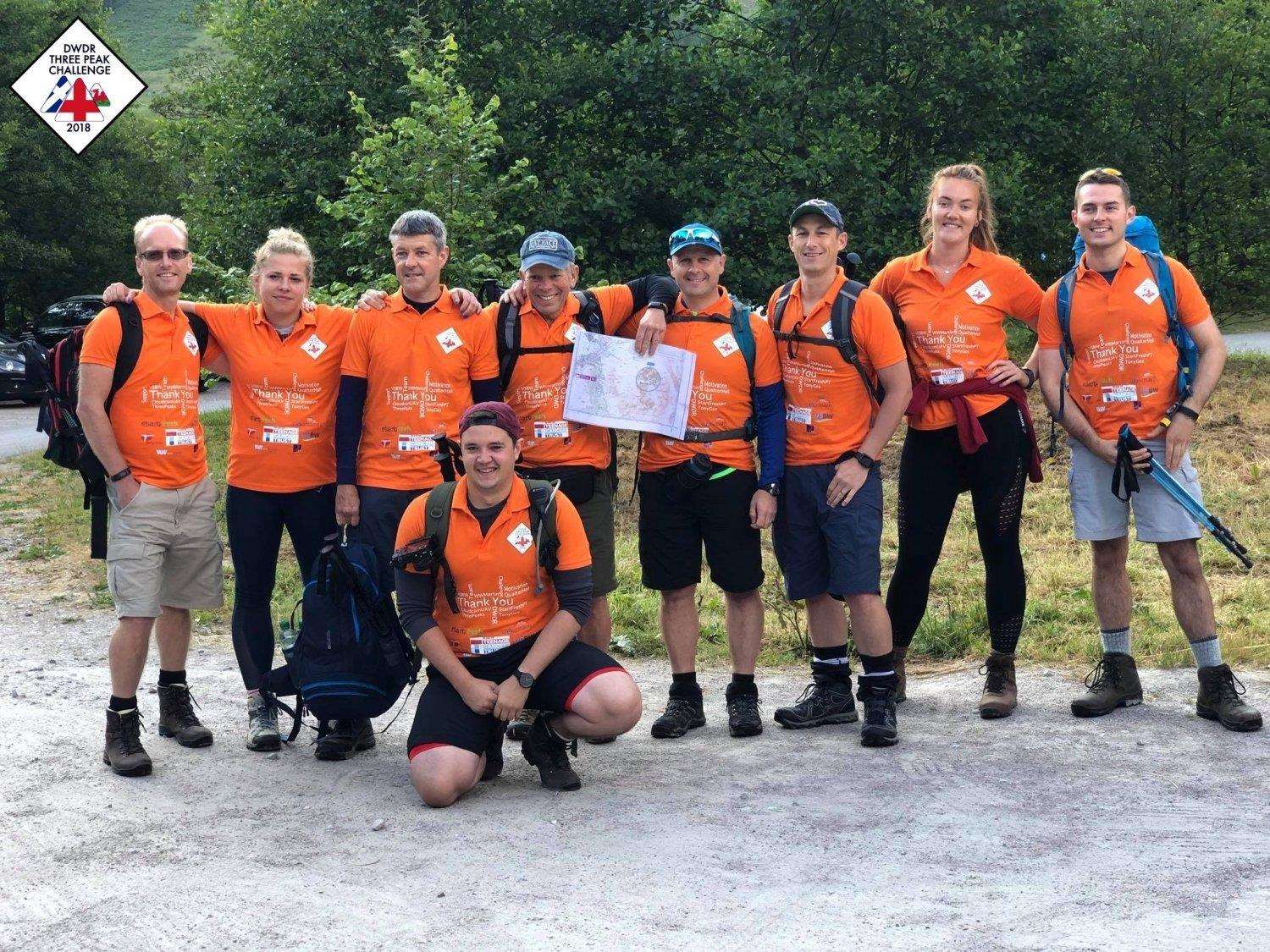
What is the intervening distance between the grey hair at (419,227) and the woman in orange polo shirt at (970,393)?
1906 mm

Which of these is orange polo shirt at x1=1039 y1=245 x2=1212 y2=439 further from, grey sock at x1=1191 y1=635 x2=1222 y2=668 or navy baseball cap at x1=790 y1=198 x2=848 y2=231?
navy baseball cap at x1=790 y1=198 x2=848 y2=231

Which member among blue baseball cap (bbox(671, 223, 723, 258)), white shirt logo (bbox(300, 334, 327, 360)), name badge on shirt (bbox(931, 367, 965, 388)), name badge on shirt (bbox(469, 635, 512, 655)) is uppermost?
blue baseball cap (bbox(671, 223, 723, 258))

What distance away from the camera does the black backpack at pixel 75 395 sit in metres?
5.58

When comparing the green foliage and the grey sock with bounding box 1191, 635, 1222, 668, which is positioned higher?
the green foliage

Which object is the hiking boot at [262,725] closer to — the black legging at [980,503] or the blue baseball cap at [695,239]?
the blue baseball cap at [695,239]

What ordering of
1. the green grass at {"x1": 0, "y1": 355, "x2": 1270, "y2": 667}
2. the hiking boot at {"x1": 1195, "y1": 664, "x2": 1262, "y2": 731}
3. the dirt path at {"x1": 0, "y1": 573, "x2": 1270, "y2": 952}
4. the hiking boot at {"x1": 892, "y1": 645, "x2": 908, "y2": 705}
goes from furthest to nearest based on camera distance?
the green grass at {"x1": 0, "y1": 355, "x2": 1270, "y2": 667} < the hiking boot at {"x1": 892, "y1": 645, "x2": 908, "y2": 705} < the hiking boot at {"x1": 1195, "y1": 664, "x2": 1262, "y2": 731} < the dirt path at {"x1": 0, "y1": 573, "x2": 1270, "y2": 952}

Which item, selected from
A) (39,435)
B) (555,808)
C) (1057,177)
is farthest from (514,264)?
(39,435)

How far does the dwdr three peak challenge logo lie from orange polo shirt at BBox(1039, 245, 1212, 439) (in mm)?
27607

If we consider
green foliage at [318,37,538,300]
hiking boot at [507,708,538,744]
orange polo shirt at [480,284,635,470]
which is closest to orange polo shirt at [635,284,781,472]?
orange polo shirt at [480,284,635,470]

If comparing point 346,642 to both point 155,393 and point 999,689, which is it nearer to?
point 155,393

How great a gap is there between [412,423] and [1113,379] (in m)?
2.96

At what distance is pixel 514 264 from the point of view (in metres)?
12.1

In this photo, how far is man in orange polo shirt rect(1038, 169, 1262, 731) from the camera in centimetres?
561

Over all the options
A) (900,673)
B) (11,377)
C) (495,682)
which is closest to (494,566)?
(495,682)
